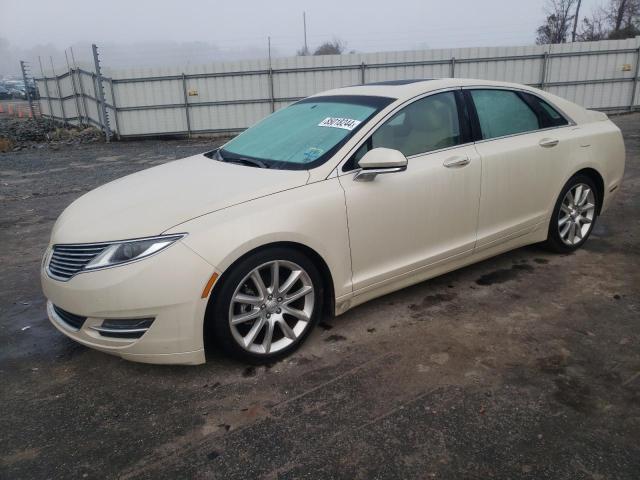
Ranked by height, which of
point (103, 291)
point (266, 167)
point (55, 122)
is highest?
point (266, 167)

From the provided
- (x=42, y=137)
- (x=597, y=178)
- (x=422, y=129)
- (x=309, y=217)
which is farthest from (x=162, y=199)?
(x=42, y=137)

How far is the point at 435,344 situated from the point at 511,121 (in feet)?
6.48

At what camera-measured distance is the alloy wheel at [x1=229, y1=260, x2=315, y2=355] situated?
9.53 ft

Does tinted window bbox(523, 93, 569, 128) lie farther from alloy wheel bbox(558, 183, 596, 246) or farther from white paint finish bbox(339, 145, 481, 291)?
white paint finish bbox(339, 145, 481, 291)

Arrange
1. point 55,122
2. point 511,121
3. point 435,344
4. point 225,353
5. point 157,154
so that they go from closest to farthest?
1. point 225,353
2. point 435,344
3. point 511,121
4. point 157,154
5. point 55,122

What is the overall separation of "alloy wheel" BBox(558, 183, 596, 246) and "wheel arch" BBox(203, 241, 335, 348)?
2377mm

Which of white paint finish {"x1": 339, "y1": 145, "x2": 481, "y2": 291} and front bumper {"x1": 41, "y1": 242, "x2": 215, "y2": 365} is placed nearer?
front bumper {"x1": 41, "y1": 242, "x2": 215, "y2": 365}

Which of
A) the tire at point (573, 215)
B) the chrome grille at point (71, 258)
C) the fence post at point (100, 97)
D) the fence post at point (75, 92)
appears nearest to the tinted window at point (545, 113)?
the tire at point (573, 215)

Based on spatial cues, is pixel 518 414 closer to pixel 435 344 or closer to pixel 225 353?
pixel 435 344

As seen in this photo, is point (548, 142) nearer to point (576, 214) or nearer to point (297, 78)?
point (576, 214)

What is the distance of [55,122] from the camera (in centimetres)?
2191

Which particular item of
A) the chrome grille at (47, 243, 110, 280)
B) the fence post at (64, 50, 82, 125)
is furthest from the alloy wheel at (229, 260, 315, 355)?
the fence post at (64, 50, 82, 125)

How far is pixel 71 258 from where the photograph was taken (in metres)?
2.89

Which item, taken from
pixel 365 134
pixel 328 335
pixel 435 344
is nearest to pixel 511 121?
pixel 365 134
